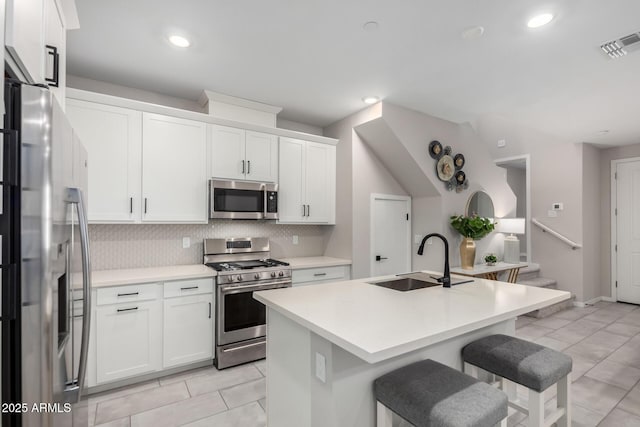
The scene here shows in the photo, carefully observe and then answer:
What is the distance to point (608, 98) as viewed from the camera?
11.3 ft

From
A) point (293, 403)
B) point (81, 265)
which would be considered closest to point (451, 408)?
point (293, 403)

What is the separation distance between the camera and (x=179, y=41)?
95.5 inches

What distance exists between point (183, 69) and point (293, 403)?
2835 mm

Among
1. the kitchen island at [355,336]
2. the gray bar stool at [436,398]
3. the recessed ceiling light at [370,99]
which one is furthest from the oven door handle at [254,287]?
the recessed ceiling light at [370,99]

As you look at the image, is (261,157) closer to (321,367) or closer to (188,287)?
(188,287)

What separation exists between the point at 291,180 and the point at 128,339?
226cm

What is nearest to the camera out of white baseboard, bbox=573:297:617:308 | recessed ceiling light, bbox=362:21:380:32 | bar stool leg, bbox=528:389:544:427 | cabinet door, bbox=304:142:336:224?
bar stool leg, bbox=528:389:544:427

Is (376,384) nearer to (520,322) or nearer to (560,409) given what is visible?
(560,409)

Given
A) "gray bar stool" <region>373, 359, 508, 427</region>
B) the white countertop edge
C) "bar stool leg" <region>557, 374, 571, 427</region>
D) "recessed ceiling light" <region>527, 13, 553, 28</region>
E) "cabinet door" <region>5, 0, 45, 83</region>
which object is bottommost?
"bar stool leg" <region>557, 374, 571, 427</region>

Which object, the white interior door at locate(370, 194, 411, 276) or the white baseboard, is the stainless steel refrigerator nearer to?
the white interior door at locate(370, 194, 411, 276)

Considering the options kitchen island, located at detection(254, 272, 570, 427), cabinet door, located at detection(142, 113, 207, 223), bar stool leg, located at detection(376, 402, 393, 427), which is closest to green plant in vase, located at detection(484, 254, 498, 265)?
kitchen island, located at detection(254, 272, 570, 427)

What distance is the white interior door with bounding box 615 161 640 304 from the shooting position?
5.30 meters

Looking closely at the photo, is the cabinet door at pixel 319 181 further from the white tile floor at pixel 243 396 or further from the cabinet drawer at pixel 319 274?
the white tile floor at pixel 243 396

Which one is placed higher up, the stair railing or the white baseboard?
the stair railing
